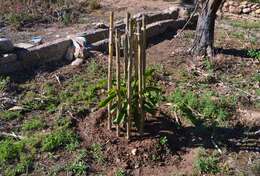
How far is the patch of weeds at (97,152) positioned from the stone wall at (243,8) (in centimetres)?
627

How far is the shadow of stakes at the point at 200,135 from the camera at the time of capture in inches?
230

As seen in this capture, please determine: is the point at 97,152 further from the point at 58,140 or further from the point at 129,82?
the point at 129,82

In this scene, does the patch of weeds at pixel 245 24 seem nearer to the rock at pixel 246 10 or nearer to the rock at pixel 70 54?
the rock at pixel 246 10

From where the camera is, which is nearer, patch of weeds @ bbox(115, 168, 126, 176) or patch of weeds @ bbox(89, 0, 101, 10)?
patch of weeds @ bbox(115, 168, 126, 176)

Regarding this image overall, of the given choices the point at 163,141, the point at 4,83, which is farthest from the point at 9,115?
the point at 163,141

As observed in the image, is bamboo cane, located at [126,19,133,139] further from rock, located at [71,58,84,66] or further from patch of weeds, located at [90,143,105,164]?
rock, located at [71,58,84,66]

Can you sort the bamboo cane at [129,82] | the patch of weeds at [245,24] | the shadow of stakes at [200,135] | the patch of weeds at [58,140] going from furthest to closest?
1. the patch of weeds at [245,24]
2. the shadow of stakes at [200,135]
3. the patch of weeds at [58,140]
4. the bamboo cane at [129,82]

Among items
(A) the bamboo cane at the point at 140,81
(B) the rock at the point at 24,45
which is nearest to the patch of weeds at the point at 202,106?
(A) the bamboo cane at the point at 140,81

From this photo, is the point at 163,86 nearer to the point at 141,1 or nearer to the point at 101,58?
the point at 101,58

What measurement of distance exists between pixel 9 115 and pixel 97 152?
51.8 inches

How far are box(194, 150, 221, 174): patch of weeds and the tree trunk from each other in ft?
9.13

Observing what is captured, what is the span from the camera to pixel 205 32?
8023mm

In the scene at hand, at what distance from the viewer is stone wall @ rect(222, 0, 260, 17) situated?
1084 cm

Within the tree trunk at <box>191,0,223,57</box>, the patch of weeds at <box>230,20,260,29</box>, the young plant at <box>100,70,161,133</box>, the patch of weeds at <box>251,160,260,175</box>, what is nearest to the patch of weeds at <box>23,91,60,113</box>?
the young plant at <box>100,70,161,133</box>
